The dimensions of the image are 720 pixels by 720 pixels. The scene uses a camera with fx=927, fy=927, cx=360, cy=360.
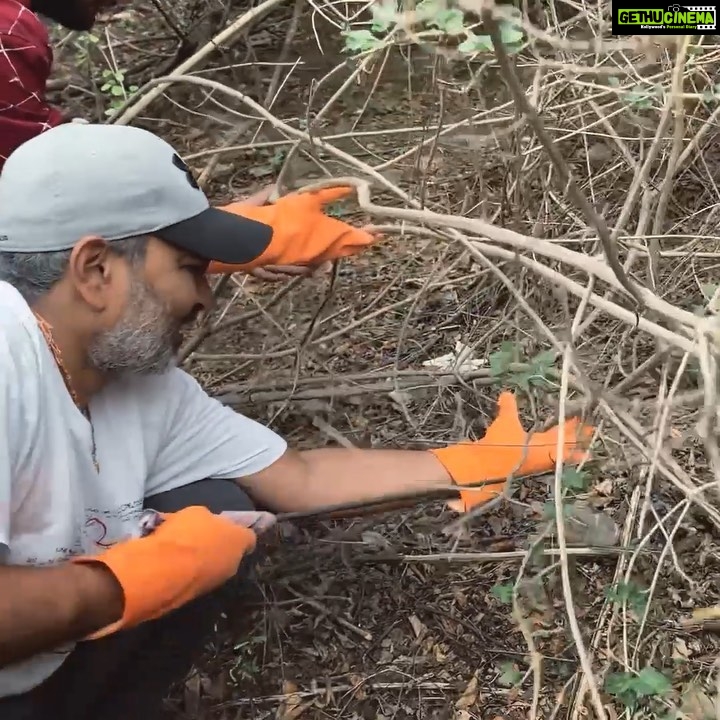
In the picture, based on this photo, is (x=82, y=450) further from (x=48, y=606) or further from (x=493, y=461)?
(x=493, y=461)

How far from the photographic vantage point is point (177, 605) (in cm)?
139

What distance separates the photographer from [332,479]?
168 cm

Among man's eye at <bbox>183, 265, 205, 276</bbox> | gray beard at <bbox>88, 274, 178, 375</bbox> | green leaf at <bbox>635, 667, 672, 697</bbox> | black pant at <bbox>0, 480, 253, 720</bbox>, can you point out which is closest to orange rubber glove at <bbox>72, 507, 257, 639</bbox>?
black pant at <bbox>0, 480, 253, 720</bbox>

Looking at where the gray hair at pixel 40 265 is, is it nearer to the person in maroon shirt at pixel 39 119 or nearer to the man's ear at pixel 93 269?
the man's ear at pixel 93 269

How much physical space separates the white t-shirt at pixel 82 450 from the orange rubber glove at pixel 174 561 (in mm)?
74

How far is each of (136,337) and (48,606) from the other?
1.30ft

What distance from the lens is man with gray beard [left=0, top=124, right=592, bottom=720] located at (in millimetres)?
1262

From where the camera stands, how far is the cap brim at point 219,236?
4.56 ft

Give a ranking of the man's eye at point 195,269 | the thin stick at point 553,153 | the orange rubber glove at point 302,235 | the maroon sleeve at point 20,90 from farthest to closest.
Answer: the maroon sleeve at point 20,90
the orange rubber glove at point 302,235
the man's eye at point 195,269
the thin stick at point 553,153

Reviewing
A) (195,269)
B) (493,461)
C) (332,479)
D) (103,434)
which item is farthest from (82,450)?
(493,461)

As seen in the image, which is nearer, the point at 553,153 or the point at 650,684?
the point at 553,153

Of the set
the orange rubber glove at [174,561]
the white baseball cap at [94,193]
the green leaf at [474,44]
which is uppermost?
the green leaf at [474,44]

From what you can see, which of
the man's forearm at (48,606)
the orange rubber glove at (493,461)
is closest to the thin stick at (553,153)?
the orange rubber glove at (493,461)

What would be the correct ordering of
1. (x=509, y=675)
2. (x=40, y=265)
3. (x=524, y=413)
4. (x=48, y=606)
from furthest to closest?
(x=524, y=413)
(x=509, y=675)
(x=40, y=265)
(x=48, y=606)
